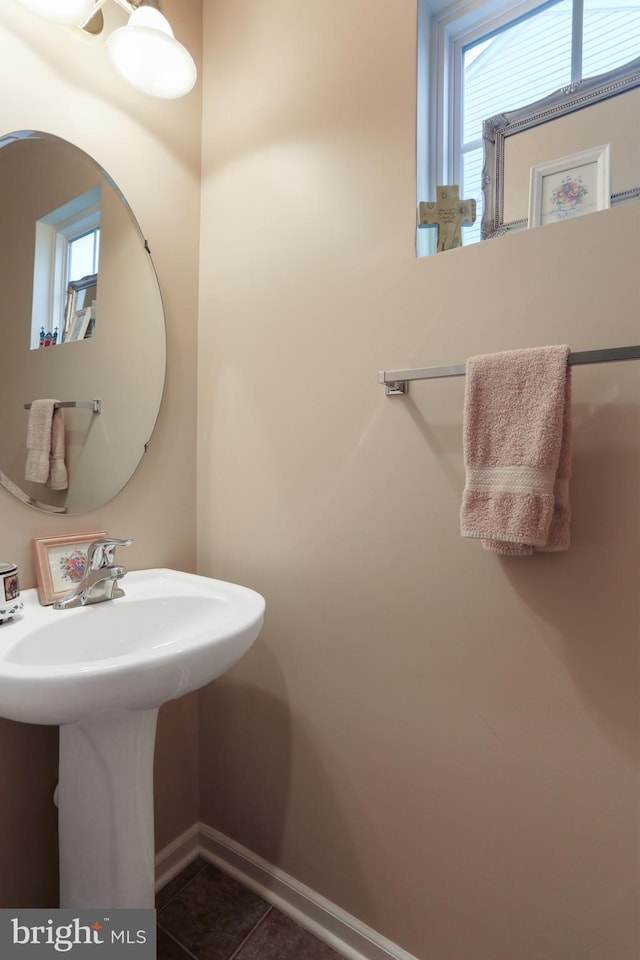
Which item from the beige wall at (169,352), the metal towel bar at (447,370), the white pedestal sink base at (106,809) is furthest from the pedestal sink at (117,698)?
the metal towel bar at (447,370)

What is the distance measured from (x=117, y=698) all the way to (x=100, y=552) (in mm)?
412

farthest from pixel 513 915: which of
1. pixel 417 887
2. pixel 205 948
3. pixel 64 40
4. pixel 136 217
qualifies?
pixel 64 40

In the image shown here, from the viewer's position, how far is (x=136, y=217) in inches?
48.4

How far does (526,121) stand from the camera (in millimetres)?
983

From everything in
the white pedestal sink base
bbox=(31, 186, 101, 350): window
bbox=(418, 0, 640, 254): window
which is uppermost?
bbox=(418, 0, 640, 254): window

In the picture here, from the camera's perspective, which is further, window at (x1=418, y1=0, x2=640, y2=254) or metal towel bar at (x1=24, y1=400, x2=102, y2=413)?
metal towel bar at (x1=24, y1=400, x2=102, y2=413)

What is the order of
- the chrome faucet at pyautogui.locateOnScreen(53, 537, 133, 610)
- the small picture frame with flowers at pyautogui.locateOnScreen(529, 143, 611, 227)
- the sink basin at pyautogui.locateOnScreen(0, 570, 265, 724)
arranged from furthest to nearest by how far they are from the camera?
the chrome faucet at pyautogui.locateOnScreen(53, 537, 133, 610), the small picture frame with flowers at pyautogui.locateOnScreen(529, 143, 611, 227), the sink basin at pyautogui.locateOnScreen(0, 570, 265, 724)

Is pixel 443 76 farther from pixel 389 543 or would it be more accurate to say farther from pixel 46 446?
pixel 46 446

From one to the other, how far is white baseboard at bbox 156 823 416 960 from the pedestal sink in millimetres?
413

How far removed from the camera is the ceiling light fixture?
102cm

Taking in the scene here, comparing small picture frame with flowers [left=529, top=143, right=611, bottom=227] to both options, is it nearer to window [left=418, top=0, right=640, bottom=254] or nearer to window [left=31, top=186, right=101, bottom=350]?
window [left=418, top=0, right=640, bottom=254]

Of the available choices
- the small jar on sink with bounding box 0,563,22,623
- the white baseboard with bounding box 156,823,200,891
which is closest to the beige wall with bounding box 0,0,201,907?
the white baseboard with bounding box 156,823,200,891

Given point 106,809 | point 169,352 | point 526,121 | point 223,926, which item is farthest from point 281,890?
point 526,121

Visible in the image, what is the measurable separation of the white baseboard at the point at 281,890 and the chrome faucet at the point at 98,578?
2.70 ft
